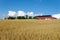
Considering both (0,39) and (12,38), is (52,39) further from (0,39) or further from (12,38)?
(0,39)

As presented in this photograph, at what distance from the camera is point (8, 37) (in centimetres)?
549

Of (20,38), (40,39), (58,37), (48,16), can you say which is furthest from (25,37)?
(48,16)

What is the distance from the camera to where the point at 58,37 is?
19.0 ft

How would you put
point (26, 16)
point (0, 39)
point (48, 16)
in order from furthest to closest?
point (48, 16), point (26, 16), point (0, 39)

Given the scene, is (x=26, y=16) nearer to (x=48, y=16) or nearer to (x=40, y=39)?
(x=48, y=16)

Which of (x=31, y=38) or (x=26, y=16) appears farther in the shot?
(x=26, y=16)

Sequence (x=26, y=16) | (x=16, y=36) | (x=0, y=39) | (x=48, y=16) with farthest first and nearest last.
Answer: (x=48, y=16) → (x=26, y=16) → (x=16, y=36) → (x=0, y=39)

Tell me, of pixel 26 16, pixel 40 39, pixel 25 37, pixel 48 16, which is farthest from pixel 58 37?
pixel 48 16

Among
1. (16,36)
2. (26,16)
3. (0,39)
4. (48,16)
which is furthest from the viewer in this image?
(48,16)

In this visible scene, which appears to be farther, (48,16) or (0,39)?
(48,16)

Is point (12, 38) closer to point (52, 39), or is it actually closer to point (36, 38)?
point (36, 38)

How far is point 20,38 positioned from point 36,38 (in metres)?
0.60

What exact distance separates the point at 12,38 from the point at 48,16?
56.1 metres

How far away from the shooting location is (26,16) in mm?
56281
